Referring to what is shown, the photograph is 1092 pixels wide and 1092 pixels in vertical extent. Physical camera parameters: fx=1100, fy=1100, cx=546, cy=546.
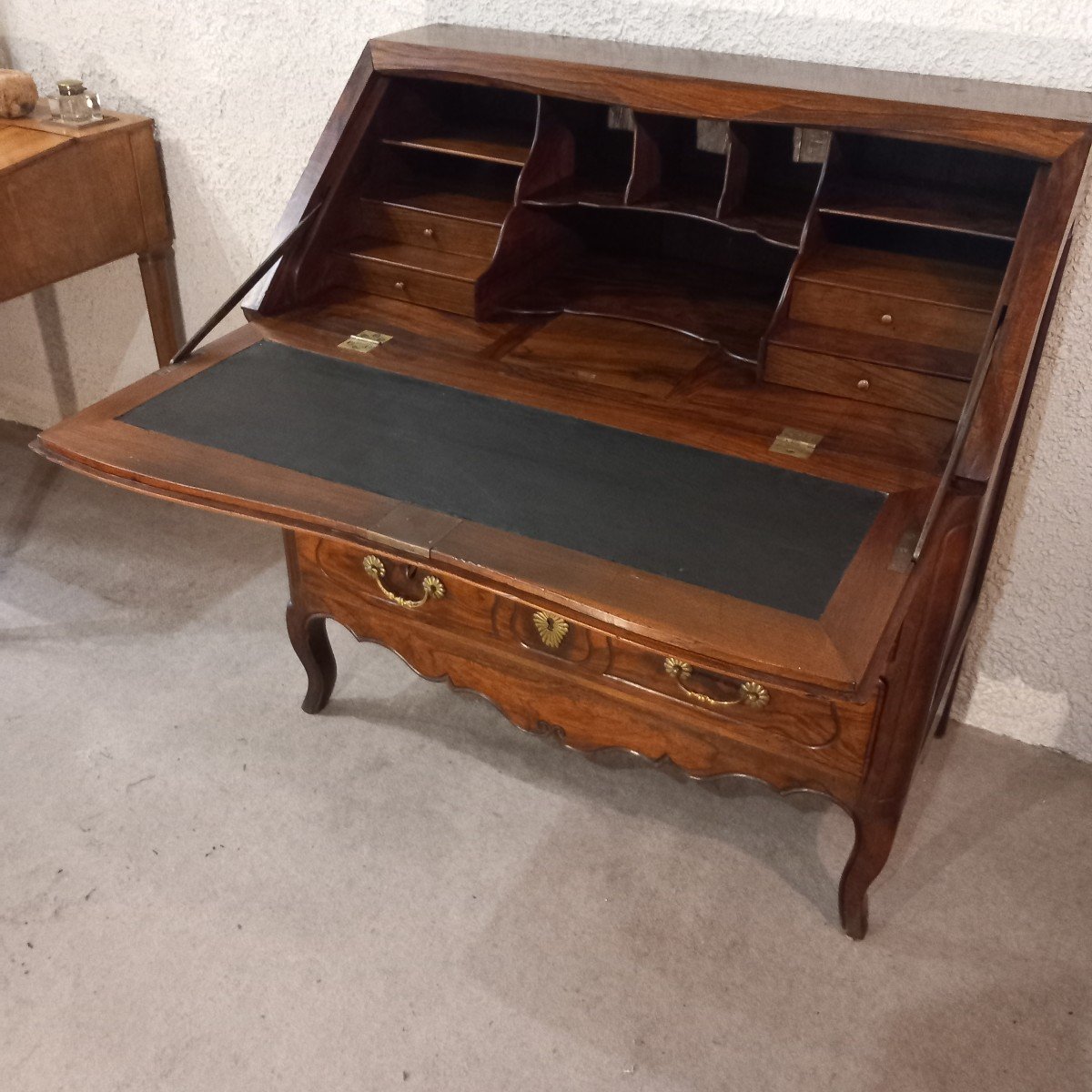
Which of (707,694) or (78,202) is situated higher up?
(78,202)

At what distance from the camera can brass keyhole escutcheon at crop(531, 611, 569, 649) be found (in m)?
1.39

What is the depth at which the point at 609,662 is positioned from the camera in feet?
4.59

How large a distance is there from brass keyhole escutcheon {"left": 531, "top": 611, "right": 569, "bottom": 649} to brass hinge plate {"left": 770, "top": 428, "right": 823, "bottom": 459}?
0.34 metres

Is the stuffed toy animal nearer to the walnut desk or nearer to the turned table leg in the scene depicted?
the walnut desk

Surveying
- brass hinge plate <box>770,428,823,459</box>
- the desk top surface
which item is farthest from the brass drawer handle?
brass hinge plate <box>770,428,823,459</box>

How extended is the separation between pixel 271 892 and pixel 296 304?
87cm

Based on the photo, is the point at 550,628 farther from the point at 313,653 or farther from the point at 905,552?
the point at 313,653

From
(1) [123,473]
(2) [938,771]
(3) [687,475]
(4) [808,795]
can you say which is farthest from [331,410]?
(2) [938,771]

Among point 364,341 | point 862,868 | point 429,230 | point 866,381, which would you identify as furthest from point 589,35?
point 862,868

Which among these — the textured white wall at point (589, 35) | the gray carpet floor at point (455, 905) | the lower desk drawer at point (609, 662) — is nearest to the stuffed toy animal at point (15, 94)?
the textured white wall at point (589, 35)

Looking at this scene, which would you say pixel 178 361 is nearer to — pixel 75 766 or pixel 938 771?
pixel 75 766

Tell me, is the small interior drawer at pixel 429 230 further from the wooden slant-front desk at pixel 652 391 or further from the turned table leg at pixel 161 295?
the turned table leg at pixel 161 295

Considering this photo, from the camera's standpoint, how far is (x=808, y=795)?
1.85 m

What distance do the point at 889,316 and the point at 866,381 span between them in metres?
0.09
